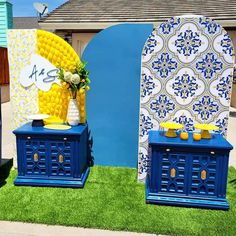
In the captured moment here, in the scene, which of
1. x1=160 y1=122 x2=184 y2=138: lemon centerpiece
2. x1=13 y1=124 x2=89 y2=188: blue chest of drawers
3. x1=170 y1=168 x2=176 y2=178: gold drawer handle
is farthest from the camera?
x1=13 y1=124 x2=89 y2=188: blue chest of drawers

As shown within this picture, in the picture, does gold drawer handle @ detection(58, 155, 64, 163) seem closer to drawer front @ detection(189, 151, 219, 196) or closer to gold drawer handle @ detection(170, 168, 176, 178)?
gold drawer handle @ detection(170, 168, 176, 178)

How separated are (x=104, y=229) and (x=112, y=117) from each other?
6.97 feet

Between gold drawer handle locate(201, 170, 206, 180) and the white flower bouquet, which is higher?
the white flower bouquet

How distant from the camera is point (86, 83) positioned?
14.5 feet

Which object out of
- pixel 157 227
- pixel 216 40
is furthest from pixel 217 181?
pixel 216 40

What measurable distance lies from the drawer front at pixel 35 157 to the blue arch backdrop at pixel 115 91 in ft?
3.49

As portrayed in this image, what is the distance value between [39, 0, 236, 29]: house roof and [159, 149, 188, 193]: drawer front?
813cm

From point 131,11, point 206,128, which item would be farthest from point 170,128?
point 131,11

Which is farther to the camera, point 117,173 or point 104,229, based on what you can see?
point 117,173

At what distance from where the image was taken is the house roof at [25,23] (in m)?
20.3

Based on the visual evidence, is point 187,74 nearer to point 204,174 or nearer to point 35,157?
point 204,174

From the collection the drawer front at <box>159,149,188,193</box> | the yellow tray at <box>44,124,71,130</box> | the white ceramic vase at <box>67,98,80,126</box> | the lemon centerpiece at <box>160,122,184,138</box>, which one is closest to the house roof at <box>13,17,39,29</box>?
the white ceramic vase at <box>67,98,80,126</box>

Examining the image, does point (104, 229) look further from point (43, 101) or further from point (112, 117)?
point (43, 101)

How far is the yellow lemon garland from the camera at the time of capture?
14.7 feet
